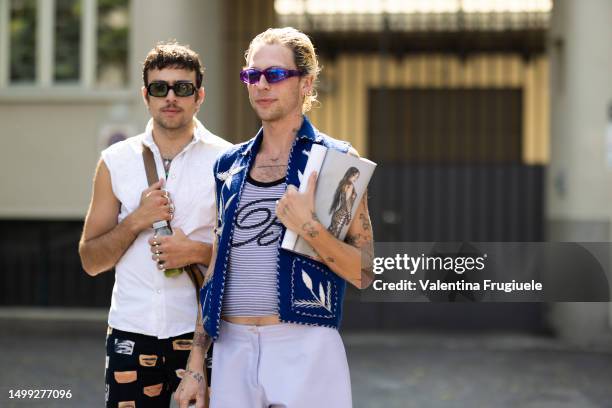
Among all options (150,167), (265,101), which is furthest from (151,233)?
(265,101)

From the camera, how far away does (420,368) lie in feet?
31.0

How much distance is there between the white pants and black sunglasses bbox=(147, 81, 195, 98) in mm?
1103

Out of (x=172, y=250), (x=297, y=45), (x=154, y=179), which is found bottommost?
Answer: (x=172, y=250)

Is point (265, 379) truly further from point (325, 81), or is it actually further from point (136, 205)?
point (325, 81)

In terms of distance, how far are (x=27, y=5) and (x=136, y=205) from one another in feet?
27.8

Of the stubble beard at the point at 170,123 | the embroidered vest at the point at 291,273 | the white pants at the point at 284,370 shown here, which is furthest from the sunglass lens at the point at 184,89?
the white pants at the point at 284,370

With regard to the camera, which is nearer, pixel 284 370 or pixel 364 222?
pixel 284 370

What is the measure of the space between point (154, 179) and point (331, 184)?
1.09m

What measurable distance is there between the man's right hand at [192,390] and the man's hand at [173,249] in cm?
53

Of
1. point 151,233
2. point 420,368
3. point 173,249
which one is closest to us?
point 173,249

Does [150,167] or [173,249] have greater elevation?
[150,167]

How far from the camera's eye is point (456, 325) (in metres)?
11.6

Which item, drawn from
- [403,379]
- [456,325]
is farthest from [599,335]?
[403,379]

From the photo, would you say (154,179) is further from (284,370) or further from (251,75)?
(284,370)
